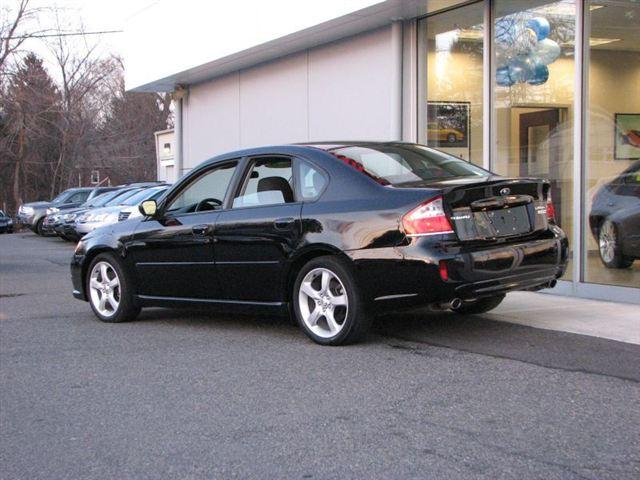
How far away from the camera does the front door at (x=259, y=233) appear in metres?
6.48

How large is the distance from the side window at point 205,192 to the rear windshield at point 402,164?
3.89 ft

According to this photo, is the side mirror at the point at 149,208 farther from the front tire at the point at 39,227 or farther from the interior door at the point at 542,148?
the front tire at the point at 39,227

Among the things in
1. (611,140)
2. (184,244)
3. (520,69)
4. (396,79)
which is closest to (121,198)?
(396,79)

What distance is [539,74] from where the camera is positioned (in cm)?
1007

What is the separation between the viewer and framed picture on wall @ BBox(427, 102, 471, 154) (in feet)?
37.0

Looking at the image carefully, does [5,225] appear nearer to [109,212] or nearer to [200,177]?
[109,212]

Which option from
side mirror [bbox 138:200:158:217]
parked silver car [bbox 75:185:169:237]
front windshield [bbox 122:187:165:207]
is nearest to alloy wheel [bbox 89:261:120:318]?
side mirror [bbox 138:200:158:217]

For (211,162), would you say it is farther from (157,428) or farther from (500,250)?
(157,428)

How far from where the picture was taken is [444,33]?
1164cm

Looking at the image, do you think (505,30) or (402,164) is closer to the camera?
(402,164)

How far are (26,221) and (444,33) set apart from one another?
70.1 ft

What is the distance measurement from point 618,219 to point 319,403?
544 cm

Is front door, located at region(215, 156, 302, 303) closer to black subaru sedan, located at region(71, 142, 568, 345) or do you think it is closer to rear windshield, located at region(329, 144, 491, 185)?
black subaru sedan, located at region(71, 142, 568, 345)

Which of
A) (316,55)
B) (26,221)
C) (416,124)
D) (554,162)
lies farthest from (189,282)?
(26,221)
